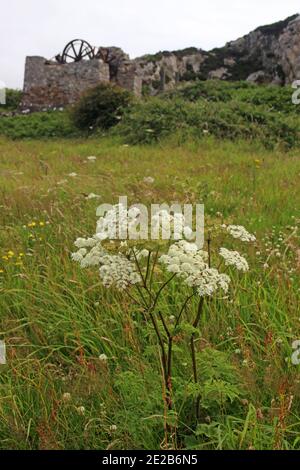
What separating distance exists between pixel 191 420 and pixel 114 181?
14.5 ft

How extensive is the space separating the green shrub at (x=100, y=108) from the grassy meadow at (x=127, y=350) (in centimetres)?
1005

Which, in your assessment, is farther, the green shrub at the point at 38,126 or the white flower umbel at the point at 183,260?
the green shrub at the point at 38,126

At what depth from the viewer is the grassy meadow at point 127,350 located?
208 centimetres

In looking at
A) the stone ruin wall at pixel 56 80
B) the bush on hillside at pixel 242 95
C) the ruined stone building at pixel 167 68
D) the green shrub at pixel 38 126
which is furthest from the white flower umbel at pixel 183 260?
the stone ruin wall at pixel 56 80

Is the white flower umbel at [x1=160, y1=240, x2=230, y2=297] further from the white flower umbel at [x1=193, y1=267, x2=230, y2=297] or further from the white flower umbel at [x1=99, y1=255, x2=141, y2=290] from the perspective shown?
the white flower umbel at [x1=99, y1=255, x2=141, y2=290]

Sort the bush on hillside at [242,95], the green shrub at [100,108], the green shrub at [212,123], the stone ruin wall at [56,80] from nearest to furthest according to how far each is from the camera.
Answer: the green shrub at [212,123], the green shrub at [100,108], the bush on hillside at [242,95], the stone ruin wall at [56,80]

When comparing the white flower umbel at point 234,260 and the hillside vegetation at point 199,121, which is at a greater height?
the hillside vegetation at point 199,121

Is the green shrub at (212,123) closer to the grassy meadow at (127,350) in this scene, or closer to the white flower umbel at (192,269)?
the grassy meadow at (127,350)

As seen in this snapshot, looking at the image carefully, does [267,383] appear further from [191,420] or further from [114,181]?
[114,181]

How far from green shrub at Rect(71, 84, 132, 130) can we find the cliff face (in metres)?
9.44

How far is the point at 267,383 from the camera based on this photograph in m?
2.29

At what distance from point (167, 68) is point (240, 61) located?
182 inches

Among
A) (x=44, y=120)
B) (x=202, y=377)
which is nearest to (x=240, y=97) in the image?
(x=44, y=120)

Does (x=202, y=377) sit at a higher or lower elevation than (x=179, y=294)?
lower
